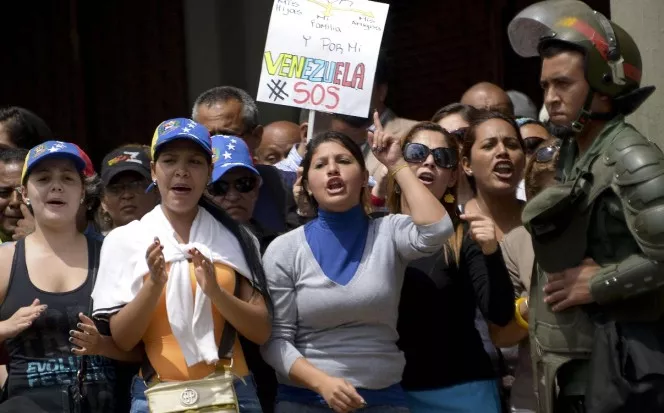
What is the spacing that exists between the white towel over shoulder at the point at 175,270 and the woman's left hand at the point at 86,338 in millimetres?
81

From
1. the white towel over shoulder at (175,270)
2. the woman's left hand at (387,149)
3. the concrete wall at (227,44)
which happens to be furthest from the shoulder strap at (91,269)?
the concrete wall at (227,44)

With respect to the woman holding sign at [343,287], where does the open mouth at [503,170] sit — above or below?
above

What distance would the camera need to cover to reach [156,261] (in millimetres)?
4531

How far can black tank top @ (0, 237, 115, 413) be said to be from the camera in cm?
492

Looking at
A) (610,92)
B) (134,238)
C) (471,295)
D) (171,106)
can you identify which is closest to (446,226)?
(471,295)

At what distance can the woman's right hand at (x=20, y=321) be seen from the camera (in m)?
4.79

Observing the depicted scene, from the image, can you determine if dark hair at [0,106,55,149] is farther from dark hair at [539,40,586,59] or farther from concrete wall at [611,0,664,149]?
dark hair at [539,40,586,59]

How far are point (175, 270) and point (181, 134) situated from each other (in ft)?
1.69

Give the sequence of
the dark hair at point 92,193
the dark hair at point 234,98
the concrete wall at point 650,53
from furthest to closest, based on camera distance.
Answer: the dark hair at point 234,98, the concrete wall at point 650,53, the dark hair at point 92,193

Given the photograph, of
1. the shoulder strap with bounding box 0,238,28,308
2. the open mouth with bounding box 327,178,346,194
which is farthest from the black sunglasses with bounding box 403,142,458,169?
the shoulder strap with bounding box 0,238,28,308

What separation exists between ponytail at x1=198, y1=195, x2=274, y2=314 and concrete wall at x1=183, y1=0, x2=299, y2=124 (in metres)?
4.46

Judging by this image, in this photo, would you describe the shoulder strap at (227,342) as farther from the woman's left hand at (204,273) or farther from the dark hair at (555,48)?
the dark hair at (555,48)

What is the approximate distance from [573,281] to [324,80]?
196 cm

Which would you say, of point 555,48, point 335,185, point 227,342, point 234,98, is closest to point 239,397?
point 227,342
